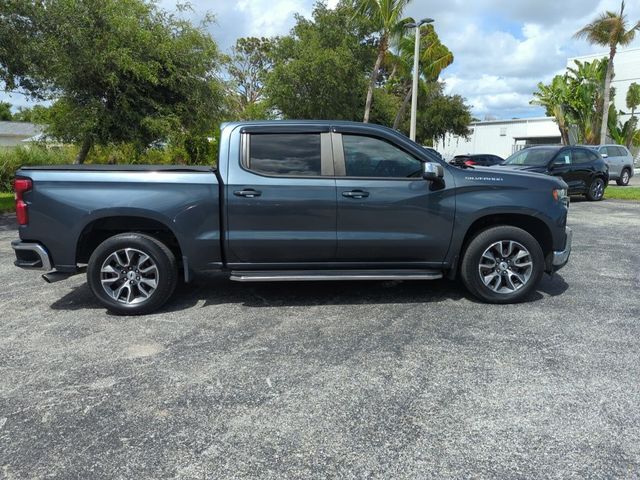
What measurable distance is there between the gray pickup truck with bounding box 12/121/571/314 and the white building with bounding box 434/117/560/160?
37.7 meters

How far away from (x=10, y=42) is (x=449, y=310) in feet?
31.5

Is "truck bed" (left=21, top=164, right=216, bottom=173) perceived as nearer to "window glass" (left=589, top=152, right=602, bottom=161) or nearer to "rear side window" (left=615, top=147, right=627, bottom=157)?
"window glass" (left=589, top=152, right=602, bottom=161)

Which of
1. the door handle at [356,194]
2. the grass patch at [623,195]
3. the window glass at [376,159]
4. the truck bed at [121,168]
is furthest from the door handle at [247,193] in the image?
the grass patch at [623,195]

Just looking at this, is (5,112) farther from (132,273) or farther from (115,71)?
(132,273)

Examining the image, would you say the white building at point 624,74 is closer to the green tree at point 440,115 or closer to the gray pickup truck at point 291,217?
the green tree at point 440,115

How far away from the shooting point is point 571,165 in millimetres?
13805

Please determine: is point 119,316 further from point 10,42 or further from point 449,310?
point 10,42

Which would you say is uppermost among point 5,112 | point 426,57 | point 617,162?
point 5,112

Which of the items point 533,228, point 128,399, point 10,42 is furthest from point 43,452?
point 10,42

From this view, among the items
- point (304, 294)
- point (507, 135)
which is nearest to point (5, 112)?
point (507, 135)

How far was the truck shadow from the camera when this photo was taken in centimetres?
519

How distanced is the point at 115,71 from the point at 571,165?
1244 cm

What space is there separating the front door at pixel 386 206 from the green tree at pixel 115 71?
8073 mm

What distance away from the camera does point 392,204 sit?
4.80 m
